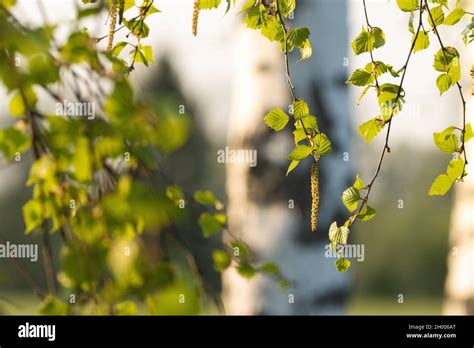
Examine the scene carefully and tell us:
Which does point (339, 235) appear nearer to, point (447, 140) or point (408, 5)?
point (447, 140)

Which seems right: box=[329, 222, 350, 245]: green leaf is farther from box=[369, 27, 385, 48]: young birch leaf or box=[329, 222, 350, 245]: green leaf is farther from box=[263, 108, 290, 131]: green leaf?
box=[369, 27, 385, 48]: young birch leaf

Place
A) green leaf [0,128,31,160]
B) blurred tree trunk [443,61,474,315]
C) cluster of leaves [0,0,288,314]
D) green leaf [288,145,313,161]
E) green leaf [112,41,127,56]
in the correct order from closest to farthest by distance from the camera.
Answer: cluster of leaves [0,0,288,314] → green leaf [0,128,31,160] → green leaf [288,145,313,161] → green leaf [112,41,127,56] → blurred tree trunk [443,61,474,315]

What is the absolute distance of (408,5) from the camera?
3.78 ft

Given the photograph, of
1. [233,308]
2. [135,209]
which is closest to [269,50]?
[233,308]

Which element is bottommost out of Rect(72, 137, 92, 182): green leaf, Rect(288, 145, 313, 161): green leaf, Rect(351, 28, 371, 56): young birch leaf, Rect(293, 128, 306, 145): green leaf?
Rect(72, 137, 92, 182): green leaf

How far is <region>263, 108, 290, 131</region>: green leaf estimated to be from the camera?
3.72 feet

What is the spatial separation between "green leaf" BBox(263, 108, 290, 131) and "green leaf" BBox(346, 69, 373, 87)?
0.42ft

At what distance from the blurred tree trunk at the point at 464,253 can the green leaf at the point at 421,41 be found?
6.97 feet

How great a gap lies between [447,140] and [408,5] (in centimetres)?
25

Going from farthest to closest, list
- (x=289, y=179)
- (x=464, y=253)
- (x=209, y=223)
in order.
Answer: (x=464, y=253), (x=289, y=179), (x=209, y=223)

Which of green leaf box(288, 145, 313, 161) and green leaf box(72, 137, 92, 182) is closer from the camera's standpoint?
green leaf box(72, 137, 92, 182)

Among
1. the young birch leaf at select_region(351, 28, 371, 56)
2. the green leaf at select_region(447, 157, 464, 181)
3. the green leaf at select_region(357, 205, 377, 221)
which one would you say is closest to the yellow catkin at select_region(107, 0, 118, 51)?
the young birch leaf at select_region(351, 28, 371, 56)

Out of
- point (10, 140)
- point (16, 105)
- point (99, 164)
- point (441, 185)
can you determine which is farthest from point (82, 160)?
point (441, 185)
